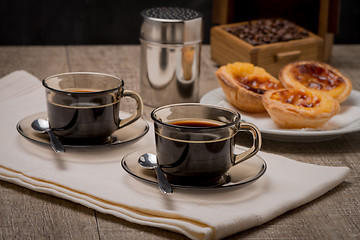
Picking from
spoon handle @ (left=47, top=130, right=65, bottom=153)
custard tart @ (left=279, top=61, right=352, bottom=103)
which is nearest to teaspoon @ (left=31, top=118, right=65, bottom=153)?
spoon handle @ (left=47, top=130, right=65, bottom=153)

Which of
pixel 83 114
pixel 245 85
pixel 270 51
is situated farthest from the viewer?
pixel 270 51

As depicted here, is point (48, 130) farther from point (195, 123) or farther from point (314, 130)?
point (314, 130)

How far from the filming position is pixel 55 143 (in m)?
0.93

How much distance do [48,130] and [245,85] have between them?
45 centimetres

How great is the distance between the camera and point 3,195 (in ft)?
2.72

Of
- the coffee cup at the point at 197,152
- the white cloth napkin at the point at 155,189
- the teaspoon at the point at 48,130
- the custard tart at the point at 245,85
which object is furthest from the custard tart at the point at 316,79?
the teaspoon at the point at 48,130

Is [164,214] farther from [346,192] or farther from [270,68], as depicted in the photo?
[270,68]

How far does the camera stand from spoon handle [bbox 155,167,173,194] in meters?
0.77

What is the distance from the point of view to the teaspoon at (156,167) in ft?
2.55

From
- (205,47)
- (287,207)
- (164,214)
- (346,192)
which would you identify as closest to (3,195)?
(164,214)

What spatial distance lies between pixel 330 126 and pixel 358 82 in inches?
19.2

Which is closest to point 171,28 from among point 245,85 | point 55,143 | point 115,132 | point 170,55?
point 170,55

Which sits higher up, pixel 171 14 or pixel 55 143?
pixel 171 14

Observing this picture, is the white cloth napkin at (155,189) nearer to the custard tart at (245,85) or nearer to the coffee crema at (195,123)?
the coffee crema at (195,123)
